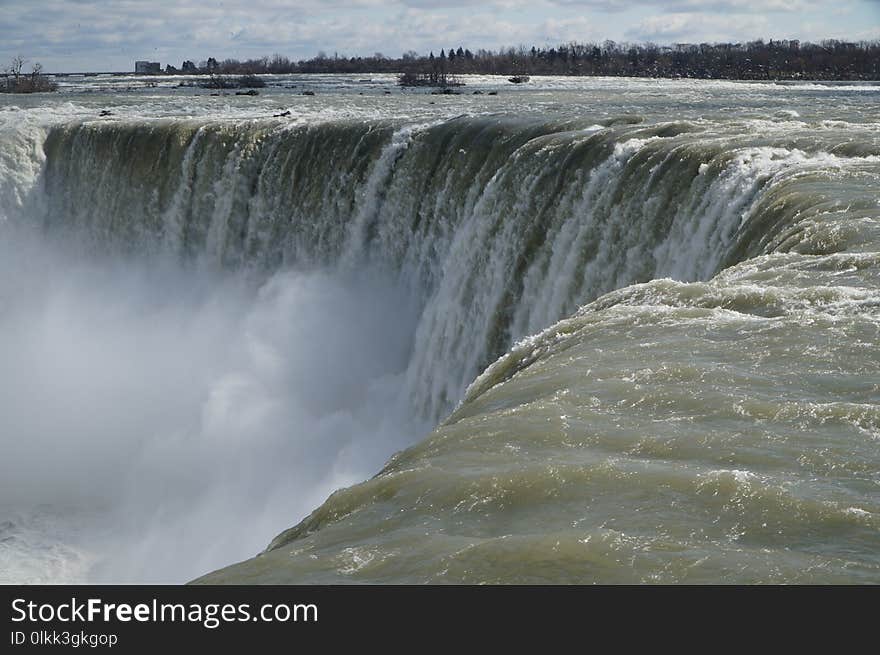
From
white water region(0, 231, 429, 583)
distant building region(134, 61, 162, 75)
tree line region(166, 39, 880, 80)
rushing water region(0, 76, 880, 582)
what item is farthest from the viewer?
distant building region(134, 61, 162, 75)

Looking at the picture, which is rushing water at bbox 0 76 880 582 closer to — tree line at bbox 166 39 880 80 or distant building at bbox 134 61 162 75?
tree line at bbox 166 39 880 80

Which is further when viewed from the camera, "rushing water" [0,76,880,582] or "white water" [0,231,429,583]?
"white water" [0,231,429,583]

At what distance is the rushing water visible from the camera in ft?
17.7

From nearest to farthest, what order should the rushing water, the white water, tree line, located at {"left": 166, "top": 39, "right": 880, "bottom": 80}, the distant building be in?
the rushing water, the white water, tree line, located at {"left": 166, "top": 39, "right": 880, "bottom": 80}, the distant building

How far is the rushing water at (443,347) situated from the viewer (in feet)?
17.7

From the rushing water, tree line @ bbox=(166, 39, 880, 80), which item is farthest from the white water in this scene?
tree line @ bbox=(166, 39, 880, 80)

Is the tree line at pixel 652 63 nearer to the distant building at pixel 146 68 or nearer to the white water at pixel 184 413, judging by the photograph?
the distant building at pixel 146 68

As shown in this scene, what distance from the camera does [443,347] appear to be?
55.7ft

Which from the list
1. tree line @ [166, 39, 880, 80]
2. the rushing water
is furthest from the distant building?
the rushing water

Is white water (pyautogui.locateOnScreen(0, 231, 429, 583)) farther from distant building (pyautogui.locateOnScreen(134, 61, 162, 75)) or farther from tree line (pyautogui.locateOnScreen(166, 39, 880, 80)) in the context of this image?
distant building (pyautogui.locateOnScreen(134, 61, 162, 75))

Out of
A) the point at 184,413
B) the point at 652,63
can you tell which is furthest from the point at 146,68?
the point at 184,413

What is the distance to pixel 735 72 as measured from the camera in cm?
8919
